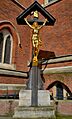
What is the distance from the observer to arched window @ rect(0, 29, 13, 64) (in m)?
15.0

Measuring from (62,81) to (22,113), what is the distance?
236 inches

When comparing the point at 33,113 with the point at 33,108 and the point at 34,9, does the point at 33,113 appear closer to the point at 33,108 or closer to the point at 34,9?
the point at 33,108

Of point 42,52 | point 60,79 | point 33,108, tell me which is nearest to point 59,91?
point 60,79

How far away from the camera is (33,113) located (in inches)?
311

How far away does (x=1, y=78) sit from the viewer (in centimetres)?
1375

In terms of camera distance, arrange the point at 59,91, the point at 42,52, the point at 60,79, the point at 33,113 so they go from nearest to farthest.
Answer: the point at 33,113, the point at 60,79, the point at 59,91, the point at 42,52

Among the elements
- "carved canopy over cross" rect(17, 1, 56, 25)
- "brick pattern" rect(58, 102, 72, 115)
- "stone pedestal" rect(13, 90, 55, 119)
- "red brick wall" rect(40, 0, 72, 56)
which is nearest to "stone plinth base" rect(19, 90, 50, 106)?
"stone pedestal" rect(13, 90, 55, 119)

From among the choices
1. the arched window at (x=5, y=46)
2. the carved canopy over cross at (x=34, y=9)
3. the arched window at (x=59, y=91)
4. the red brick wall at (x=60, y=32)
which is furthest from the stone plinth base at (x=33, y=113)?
the arched window at (x=5, y=46)

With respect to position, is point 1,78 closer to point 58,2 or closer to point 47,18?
point 47,18

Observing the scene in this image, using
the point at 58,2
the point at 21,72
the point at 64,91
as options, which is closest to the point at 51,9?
the point at 58,2

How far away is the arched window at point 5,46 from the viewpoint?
14969 mm

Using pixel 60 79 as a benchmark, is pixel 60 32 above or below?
above

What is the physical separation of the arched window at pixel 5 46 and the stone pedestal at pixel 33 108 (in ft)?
22.2

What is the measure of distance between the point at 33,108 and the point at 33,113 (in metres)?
0.20
